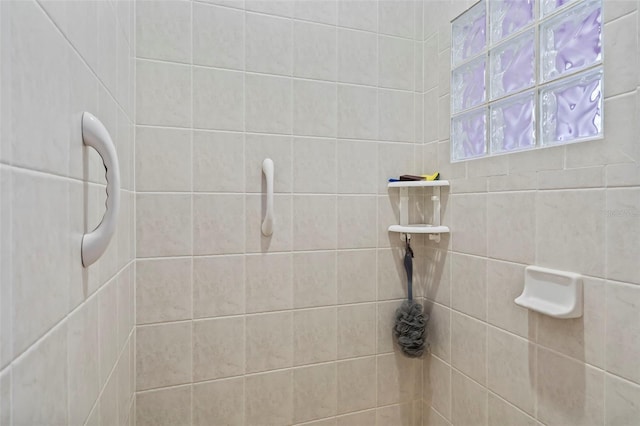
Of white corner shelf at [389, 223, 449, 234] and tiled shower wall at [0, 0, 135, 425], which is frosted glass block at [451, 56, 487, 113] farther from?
tiled shower wall at [0, 0, 135, 425]

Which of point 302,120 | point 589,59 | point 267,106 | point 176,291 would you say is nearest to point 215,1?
point 267,106

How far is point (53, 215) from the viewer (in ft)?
1.41

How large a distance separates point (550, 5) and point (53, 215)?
1203mm

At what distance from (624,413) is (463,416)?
21.6 inches

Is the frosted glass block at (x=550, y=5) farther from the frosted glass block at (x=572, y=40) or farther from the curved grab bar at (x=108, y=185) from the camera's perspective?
the curved grab bar at (x=108, y=185)

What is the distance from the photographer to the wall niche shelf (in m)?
1.20

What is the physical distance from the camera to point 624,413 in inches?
27.7

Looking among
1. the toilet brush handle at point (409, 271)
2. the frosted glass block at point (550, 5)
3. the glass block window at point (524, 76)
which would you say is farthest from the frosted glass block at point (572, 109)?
the toilet brush handle at point (409, 271)

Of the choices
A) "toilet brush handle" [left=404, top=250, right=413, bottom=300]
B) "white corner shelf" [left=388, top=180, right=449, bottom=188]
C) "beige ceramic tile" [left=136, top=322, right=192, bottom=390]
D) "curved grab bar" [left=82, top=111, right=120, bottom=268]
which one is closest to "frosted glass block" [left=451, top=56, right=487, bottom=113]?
"white corner shelf" [left=388, top=180, right=449, bottom=188]

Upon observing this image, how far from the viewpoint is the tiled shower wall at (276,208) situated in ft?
3.56

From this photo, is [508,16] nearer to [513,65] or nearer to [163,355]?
[513,65]

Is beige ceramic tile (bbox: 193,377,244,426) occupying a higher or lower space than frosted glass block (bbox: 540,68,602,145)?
lower

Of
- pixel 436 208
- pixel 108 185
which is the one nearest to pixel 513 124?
pixel 436 208

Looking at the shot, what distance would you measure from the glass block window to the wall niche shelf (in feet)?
0.49
